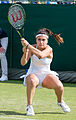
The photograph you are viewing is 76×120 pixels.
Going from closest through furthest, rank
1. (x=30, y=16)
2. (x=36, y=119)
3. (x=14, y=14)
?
(x=36, y=119) → (x=14, y=14) → (x=30, y=16)

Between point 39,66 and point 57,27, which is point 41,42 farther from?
point 57,27

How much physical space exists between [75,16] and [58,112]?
473 cm

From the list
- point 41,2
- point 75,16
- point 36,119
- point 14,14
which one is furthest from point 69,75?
point 36,119

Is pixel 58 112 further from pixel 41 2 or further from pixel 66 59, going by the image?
pixel 41 2

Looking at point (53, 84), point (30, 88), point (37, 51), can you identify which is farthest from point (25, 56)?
point (53, 84)

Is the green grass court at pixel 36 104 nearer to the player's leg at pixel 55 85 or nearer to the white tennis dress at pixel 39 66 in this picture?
the player's leg at pixel 55 85

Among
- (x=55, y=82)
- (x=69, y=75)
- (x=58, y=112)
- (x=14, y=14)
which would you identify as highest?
(x=14, y=14)

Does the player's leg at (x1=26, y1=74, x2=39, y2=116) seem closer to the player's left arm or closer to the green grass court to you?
the green grass court

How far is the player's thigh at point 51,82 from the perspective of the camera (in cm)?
606

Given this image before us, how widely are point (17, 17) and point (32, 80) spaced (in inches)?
49.1

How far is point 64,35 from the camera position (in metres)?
10.6

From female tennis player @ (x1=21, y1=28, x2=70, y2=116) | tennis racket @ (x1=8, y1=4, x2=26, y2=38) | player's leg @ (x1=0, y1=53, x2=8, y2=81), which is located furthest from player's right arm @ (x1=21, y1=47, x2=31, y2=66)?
player's leg @ (x1=0, y1=53, x2=8, y2=81)

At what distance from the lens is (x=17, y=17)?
6.73 m

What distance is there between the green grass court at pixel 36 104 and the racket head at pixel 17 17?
1.25 meters
